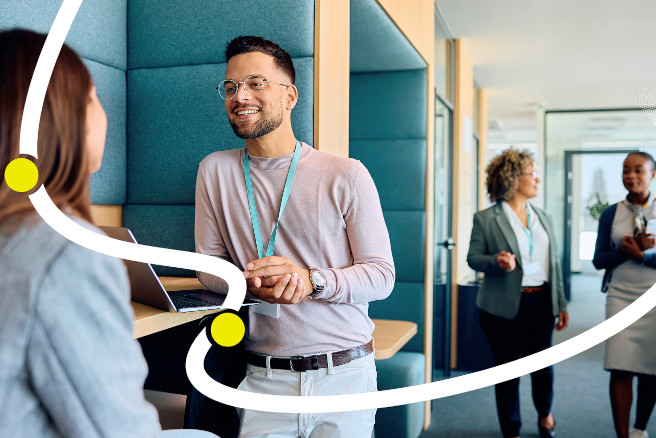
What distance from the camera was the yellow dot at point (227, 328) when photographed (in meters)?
0.58

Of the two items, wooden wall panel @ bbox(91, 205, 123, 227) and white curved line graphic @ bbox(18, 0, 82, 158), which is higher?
→ white curved line graphic @ bbox(18, 0, 82, 158)

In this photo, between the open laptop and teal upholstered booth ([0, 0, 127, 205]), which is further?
teal upholstered booth ([0, 0, 127, 205])

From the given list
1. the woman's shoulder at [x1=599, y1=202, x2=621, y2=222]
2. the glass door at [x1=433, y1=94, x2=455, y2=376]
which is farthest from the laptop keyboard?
the glass door at [x1=433, y1=94, x2=455, y2=376]

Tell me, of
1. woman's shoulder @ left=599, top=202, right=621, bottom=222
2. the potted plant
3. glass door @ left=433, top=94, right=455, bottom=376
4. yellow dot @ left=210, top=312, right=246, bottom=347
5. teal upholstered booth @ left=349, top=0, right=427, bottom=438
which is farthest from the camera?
glass door @ left=433, top=94, right=455, bottom=376

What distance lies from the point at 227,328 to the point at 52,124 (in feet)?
0.83

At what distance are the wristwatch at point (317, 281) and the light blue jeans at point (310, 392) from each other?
0.19 m

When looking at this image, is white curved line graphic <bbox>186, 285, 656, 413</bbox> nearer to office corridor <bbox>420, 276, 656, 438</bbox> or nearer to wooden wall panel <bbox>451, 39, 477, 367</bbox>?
office corridor <bbox>420, 276, 656, 438</bbox>

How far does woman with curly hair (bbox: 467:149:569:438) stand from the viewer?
6.74 feet

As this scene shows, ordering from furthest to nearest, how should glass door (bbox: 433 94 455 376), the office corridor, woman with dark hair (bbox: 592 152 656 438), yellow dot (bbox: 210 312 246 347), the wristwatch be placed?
glass door (bbox: 433 94 455 376), the office corridor, woman with dark hair (bbox: 592 152 656 438), the wristwatch, yellow dot (bbox: 210 312 246 347)

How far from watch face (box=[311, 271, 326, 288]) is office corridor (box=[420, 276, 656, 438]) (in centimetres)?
146

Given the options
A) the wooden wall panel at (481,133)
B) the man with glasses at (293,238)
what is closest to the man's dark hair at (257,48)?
the man with glasses at (293,238)

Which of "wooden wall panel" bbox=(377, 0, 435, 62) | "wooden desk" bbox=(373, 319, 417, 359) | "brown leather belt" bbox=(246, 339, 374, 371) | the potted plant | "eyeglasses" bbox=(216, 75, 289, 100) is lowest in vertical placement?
"wooden desk" bbox=(373, 319, 417, 359)

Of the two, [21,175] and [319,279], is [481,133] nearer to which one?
[319,279]

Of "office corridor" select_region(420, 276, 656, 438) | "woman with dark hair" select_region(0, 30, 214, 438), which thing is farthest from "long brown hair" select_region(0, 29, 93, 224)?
"office corridor" select_region(420, 276, 656, 438)
